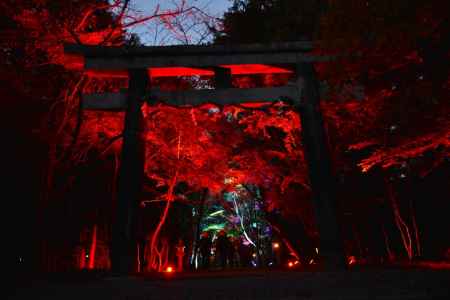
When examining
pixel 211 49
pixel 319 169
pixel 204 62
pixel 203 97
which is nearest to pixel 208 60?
pixel 204 62

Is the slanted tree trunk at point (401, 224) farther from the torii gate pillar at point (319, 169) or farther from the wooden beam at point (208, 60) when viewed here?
the wooden beam at point (208, 60)

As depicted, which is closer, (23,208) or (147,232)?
(23,208)

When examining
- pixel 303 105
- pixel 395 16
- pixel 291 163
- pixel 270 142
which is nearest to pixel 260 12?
pixel 270 142

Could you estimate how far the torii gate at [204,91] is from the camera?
725 cm

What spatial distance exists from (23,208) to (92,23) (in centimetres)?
595

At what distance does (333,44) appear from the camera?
6.62m

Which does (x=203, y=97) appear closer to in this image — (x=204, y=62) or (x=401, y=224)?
(x=204, y=62)

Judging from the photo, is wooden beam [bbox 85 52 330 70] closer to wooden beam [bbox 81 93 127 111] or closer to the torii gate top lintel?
the torii gate top lintel

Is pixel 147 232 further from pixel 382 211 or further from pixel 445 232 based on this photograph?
pixel 445 232

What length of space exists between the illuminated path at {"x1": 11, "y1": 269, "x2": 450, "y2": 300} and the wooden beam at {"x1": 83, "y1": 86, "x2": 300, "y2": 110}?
135 inches

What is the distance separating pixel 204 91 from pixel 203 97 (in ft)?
0.41

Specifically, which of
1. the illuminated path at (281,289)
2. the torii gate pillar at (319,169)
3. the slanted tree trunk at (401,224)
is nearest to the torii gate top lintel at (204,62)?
the torii gate pillar at (319,169)

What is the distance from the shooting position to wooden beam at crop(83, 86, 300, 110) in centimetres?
786

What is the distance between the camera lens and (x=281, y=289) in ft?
15.8
